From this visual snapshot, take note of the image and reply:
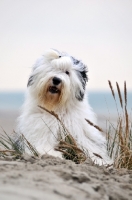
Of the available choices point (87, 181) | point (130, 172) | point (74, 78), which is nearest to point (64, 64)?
point (74, 78)

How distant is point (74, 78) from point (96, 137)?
33.8 inches

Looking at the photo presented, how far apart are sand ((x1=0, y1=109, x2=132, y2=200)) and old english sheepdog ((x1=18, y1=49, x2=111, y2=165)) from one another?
103 inches

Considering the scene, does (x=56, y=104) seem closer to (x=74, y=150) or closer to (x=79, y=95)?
(x=79, y=95)

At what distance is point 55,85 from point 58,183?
3521mm

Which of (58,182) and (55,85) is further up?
(55,85)

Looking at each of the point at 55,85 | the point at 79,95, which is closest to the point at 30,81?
the point at 55,85

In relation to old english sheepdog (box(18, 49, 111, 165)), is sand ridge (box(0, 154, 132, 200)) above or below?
below

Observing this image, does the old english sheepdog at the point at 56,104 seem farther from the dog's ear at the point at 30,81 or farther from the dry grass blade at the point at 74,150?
the dry grass blade at the point at 74,150

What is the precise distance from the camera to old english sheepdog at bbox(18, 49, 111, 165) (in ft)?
20.4

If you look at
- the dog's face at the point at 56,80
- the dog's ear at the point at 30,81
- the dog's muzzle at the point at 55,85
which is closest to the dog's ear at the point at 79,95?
the dog's face at the point at 56,80

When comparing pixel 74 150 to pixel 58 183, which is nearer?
pixel 58 183

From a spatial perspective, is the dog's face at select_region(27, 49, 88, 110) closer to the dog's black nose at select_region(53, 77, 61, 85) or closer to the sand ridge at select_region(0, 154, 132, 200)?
the dog's black nose at select_region(53, 77, 61, 85)

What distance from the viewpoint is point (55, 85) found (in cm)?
624

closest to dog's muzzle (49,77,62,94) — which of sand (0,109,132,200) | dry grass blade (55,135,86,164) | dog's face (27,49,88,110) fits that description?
dog's face (27,49,88,110)
